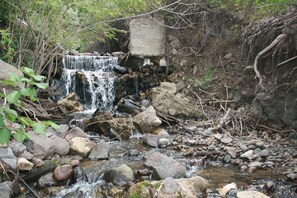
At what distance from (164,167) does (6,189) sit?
6.94 feet

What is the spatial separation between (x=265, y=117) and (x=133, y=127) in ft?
9.30

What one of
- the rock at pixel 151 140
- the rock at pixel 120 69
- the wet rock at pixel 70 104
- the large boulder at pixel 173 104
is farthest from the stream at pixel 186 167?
the rock at pixel 120 69

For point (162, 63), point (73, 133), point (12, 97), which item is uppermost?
point (12, 97)

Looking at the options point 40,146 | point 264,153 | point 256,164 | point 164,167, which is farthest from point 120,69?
point 256,164

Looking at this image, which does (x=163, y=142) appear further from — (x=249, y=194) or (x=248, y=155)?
(x=249, y=194)

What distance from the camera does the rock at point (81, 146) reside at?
5.61 metres

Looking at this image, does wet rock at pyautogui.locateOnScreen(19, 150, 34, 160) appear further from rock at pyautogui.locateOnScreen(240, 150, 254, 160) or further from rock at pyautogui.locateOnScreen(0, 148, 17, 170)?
rock at pyautogui.locateOnScreen(240, 150, 254, 160)

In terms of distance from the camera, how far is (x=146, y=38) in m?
10.3

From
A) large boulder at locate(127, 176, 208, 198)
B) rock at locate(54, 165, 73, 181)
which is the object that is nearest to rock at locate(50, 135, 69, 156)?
rock at locate(54, 165, 73, 181)

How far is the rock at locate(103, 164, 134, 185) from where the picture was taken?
4.62 m

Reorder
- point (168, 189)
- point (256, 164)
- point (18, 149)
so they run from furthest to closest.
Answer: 1. point (256, 164)
2. point (18, 149)
3. point (168, 189)

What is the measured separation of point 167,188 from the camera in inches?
159

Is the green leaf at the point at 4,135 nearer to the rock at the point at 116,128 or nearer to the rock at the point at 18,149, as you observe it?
the rock at the point at 18,149

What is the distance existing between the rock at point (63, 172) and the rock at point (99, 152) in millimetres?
816
